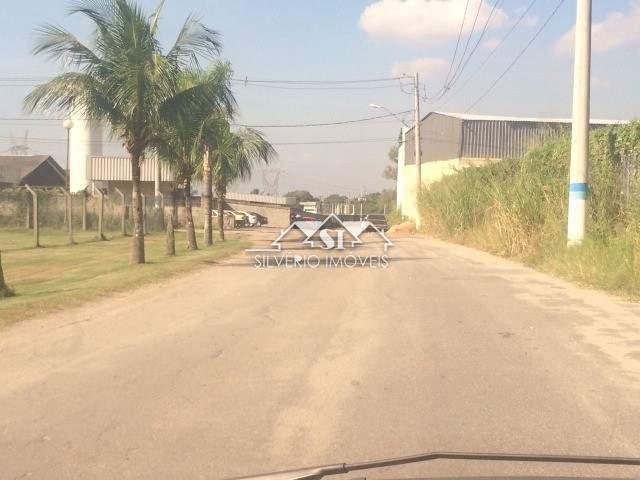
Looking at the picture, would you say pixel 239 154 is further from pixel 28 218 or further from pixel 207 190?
pixel 28 218

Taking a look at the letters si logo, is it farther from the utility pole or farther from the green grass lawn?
the utility pole

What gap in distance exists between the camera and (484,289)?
1299cm

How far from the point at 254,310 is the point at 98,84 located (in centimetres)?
853

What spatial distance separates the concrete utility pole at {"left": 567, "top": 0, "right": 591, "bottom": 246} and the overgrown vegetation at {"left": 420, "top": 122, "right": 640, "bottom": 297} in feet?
1.39

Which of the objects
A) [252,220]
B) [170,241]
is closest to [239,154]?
[170,241]

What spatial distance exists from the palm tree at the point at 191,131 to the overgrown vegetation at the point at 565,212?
9285mm

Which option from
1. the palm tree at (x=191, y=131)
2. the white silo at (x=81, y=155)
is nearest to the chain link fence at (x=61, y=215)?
the palm tree at (x=191, y=131)

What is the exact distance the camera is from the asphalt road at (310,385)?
15.0 ft

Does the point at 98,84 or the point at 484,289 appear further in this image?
the point at 98,84

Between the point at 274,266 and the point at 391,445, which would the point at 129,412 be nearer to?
the point at 391,445

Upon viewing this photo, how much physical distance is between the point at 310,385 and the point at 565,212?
43.3 ft

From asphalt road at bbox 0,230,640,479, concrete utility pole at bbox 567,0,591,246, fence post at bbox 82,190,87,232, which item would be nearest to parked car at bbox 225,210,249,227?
fence post at bbox 82,190,87,232

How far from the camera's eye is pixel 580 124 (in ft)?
51.0

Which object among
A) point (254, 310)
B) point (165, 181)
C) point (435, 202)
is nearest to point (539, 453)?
point (254, 310)
